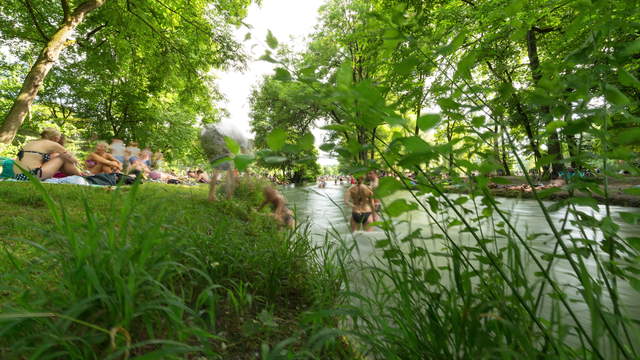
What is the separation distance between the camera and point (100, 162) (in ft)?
23.4

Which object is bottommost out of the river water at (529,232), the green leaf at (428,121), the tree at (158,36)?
the river water at (529,232)

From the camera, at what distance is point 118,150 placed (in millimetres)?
9703

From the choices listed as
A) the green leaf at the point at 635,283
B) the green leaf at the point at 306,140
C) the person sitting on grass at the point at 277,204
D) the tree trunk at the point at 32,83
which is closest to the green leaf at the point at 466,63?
the green leaf at the point at 306,140

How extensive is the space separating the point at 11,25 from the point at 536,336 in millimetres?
18602

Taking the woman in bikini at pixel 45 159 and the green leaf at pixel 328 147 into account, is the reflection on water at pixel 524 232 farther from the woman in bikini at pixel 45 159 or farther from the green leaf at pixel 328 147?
the woman in bikini at pixel 45 159

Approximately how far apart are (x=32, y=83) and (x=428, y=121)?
9251 millimetres

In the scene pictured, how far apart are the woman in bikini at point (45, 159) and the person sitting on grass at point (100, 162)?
21.7 inches

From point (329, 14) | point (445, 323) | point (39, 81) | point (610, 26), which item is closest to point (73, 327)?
point (445, 323)

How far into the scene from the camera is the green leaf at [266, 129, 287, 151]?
79 cm

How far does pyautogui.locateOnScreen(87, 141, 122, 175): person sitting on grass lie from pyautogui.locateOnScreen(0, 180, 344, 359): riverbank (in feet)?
16.6

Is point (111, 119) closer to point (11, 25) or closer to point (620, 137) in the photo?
point (11, 25)

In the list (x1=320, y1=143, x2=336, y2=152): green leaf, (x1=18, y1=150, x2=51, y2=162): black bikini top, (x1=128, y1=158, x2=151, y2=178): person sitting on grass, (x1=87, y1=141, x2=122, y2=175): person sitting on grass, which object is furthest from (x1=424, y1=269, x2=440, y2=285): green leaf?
(x1=87, y1=141, x2=122, y2=175): person sitting on grass

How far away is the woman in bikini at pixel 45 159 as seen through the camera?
5785mm

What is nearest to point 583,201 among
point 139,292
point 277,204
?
point 139,292
